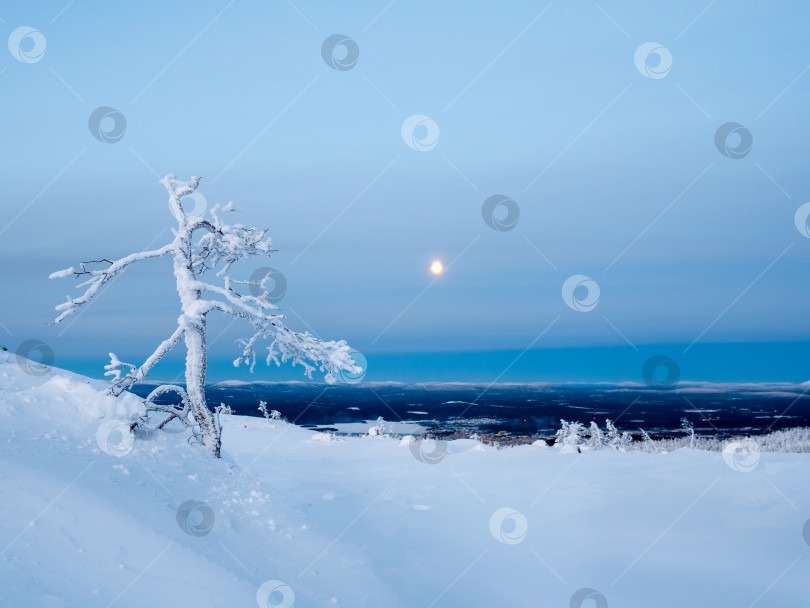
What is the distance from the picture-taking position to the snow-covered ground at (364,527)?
613 centimetres

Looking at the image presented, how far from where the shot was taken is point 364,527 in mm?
12727

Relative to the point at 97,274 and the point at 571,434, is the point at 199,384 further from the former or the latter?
the point at 571,434

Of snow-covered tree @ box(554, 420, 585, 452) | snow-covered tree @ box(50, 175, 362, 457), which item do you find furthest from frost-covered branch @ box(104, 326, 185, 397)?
snow-covered tree @ box(554, 420, 585, 452)

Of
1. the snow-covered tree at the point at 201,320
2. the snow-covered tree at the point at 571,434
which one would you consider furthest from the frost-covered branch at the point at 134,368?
the snow-covered tree at the point at 571,434

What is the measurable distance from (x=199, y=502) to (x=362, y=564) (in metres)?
2.98

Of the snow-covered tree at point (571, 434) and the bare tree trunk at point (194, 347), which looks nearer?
the bare tree trunk at point (194, 347)

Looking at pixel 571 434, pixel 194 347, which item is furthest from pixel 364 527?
pixel 571 434

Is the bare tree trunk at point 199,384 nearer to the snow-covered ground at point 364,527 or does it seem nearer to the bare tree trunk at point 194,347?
the bare tree trunk at point 194,347

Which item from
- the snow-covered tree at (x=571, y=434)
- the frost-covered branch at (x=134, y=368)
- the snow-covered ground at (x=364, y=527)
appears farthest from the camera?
the snow-covered tree at (x=571, y=434)

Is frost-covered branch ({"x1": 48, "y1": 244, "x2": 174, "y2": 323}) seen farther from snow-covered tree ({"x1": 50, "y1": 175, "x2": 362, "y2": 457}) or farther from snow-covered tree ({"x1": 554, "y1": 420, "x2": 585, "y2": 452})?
snow-covered tree ({"x1": 554, "y1": 420, "x2": 585, "y2": 452})

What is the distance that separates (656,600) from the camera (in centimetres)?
930

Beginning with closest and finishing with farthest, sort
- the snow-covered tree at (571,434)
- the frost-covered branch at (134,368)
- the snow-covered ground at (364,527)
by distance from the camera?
the snow-covered ground at (364,527), the frost-covered branch at (134,368), the snow-covered tree at (571,434)

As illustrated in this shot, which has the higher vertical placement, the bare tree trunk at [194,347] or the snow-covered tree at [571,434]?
the snow-covered tree at [571,434]

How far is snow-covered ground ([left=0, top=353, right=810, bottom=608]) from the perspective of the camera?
613 cm
